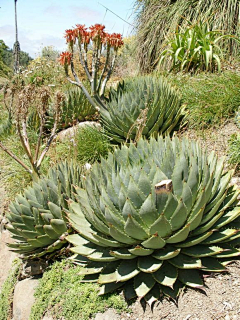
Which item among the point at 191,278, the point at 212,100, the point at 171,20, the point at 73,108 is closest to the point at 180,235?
the point at 191,278

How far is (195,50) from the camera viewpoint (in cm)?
642

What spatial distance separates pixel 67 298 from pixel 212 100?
11.3ft

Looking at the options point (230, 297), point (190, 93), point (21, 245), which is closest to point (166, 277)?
point (230, 297)

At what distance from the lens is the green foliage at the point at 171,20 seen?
23.4 ft

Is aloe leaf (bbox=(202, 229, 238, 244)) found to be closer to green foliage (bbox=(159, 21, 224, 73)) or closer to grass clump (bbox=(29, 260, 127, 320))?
grass clump (bbox=(29, 260, 127, 320))

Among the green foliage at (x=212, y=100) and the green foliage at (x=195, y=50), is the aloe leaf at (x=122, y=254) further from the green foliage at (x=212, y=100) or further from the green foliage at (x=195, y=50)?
the green foliage at (x=195, y=50)

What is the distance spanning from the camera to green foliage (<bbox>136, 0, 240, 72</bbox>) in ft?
23.4

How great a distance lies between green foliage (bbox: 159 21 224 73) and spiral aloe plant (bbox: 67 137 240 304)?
176 inches

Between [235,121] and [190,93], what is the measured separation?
3.73 feet

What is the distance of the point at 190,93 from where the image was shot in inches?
206

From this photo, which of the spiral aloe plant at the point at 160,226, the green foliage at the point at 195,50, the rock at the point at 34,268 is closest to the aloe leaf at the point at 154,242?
the spiral aloe plant at the point at 160,226

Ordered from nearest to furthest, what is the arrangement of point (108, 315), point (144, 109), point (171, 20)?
point (108, 315) → point (144, 109) → point (171, 20)

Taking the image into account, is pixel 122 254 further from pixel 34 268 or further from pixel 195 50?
pixel 195 50

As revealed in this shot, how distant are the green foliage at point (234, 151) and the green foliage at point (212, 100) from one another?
0.65 metres
